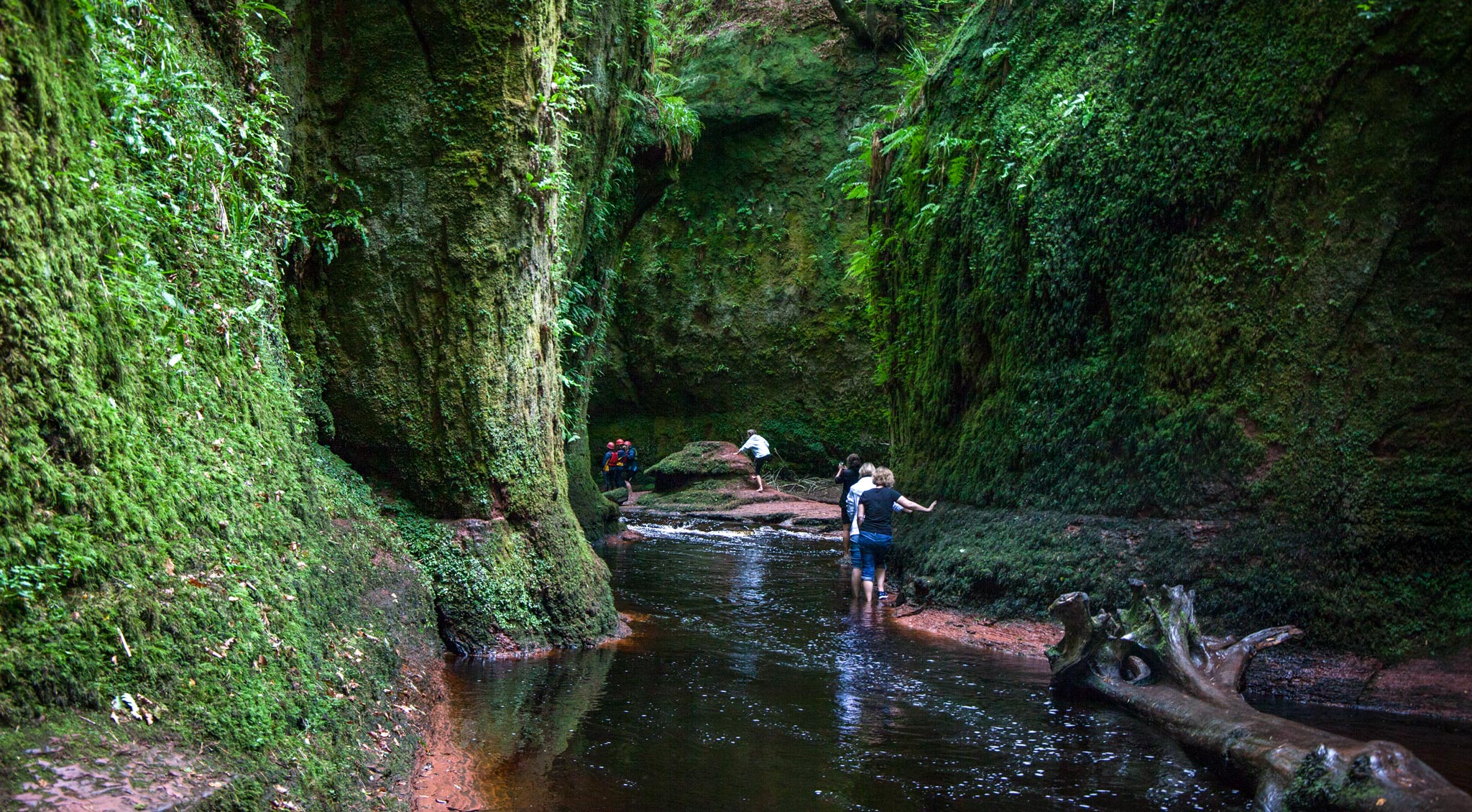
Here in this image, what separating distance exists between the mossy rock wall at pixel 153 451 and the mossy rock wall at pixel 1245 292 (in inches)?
275

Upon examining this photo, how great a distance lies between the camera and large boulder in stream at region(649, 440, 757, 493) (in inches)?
955

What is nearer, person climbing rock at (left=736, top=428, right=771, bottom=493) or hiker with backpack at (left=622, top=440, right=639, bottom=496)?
person climbing rock at (left=736, top=428, right=771, bottom=493)

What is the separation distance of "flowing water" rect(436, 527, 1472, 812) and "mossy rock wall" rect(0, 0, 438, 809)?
103 centimetres

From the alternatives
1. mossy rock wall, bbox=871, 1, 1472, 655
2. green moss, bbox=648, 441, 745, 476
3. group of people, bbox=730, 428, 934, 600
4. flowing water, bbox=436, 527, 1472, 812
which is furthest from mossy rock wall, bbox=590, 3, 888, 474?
flowing water, bbox=436, 527, 1472, 812

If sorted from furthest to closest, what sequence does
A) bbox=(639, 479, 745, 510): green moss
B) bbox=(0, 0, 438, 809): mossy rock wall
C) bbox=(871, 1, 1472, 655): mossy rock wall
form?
bbox=(639, 479, 745, 510): green moss
bbox=(871, 1, 1472, 655): mossy rock wall
bbox=(0, 0, 438, 809): mossy rock wall

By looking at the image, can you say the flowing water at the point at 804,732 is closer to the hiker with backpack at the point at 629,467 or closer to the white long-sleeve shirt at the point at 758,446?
the white long-sleeve shirt at the point at 758,446

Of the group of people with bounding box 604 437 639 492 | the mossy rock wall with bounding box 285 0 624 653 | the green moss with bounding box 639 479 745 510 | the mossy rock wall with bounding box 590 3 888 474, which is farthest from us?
the mossy rock wall with bounding box 590 3 888 474

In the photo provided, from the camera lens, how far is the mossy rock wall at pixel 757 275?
1139 inches

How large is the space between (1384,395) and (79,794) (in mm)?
8447

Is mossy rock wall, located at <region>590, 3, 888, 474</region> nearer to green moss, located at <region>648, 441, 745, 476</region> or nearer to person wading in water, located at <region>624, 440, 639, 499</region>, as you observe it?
person wading in water, located at <region>624, 440, 639, 499</region>

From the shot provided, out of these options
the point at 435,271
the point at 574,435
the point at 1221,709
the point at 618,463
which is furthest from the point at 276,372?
the point at 618,463

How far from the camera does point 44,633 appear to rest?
3025 millimetres

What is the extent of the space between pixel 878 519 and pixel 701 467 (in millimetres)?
12849

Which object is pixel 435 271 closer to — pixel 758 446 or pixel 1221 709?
pixel 1221 709
